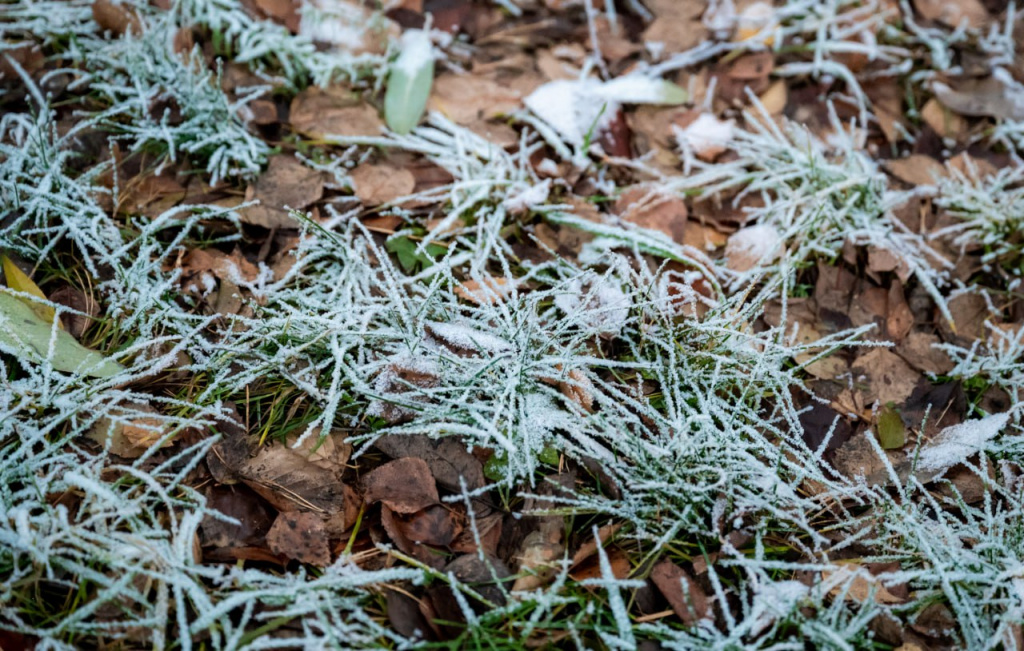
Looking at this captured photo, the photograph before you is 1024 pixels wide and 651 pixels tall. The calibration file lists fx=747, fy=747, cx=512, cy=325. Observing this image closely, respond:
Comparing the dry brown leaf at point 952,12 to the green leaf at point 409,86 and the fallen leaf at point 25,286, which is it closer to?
the green leaf at point 409,86

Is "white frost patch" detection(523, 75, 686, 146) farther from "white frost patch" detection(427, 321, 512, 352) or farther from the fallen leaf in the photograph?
the fallen leaf

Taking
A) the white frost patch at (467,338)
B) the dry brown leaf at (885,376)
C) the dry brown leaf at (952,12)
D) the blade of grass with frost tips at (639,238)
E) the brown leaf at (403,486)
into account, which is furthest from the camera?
the dry brown leaf at (952,12)

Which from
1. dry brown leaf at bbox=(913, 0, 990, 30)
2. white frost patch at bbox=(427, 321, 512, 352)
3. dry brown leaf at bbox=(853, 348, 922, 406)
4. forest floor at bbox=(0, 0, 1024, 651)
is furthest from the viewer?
dry brown leaf at bbox=(913, 0, 990, 30)

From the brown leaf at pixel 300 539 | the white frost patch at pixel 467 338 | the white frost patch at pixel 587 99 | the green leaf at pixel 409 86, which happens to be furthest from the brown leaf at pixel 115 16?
the brown leaf at pixel 300 539

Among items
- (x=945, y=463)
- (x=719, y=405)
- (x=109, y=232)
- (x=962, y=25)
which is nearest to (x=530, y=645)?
(x=719, y=405)

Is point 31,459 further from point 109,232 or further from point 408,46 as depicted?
point 408,46

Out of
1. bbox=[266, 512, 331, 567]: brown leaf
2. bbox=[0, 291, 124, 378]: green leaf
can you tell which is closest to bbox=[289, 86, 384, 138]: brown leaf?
bbox=[0, 291, 124, 378]: green leaf

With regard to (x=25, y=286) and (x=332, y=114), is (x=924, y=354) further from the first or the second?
(x=25, y=286)

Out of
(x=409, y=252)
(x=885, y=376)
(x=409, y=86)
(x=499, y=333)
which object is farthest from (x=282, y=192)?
(x=885, y=376)
